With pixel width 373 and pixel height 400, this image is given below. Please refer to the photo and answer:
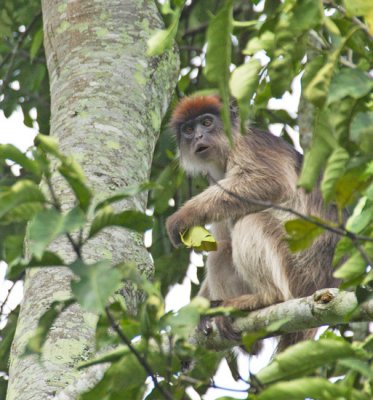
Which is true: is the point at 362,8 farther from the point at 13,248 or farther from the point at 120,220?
the point at 13,248

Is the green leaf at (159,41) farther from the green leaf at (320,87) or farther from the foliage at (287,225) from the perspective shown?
the green leaf at (320,87)

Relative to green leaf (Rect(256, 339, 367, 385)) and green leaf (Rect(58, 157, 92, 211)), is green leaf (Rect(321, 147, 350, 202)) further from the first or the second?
green leaf (Rect(58, 157, 92, 211))

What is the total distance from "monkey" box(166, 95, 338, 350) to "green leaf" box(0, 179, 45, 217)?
242 centimetres

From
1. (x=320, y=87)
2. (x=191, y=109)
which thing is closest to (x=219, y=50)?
(x=320, y=87)

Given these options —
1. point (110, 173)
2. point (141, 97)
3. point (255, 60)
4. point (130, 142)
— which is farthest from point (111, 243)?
point (255, 60)

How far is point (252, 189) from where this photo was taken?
5219mm

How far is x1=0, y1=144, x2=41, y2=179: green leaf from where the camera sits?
6.66 feet

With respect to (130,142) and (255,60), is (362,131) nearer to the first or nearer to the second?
(255,60)

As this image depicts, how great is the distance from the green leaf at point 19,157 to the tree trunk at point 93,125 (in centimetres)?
107

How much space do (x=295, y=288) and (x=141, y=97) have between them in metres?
1.40

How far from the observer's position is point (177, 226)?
4.98 meters

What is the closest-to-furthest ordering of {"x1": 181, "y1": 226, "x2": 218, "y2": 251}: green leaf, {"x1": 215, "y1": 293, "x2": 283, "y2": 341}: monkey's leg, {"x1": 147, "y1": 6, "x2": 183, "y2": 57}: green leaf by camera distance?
{"x1": 147, "y1": 6, "x2": 183, "y2": 57}: green leaf, {"x1": 181, "y1": 226, "x2": 218, "y2": 251}: green leaf, {"x1": 215, "y1": 293, "x2": 283, "y2": 341}: monkey's leg

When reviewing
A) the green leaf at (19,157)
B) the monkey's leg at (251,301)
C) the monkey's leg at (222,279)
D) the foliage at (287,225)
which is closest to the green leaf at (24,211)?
the foliage at (287,225)

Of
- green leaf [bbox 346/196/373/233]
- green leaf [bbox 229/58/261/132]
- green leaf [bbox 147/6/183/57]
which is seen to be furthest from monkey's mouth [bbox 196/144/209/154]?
green leaf [bbox 229/58/261/132]
